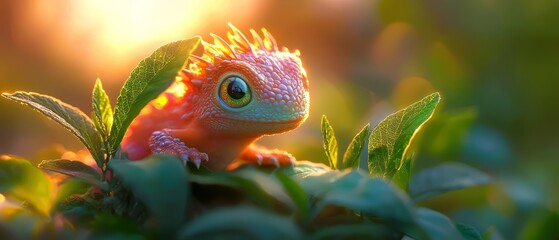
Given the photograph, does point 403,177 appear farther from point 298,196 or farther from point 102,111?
point 102,111

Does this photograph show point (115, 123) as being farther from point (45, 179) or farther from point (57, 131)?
point (57, 131)

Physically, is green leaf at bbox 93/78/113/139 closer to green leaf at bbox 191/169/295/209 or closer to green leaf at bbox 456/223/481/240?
green leaf at bbox 191/169/295/209

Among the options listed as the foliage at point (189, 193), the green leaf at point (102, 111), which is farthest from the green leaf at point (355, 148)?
the green leaf at point (102, 111)

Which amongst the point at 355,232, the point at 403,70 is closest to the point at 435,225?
the point at 355,232

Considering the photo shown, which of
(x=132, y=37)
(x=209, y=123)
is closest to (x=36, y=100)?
(x=209, y=123)

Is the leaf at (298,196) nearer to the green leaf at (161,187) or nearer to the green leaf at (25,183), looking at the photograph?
the green leaf at (161,187)

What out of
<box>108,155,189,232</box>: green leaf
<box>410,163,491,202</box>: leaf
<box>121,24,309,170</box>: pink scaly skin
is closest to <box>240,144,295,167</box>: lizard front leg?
<box>121,24,309,170</box>: pink scaly skin
